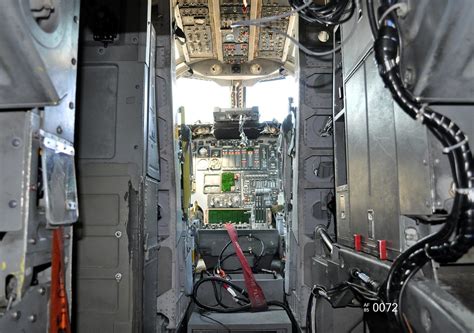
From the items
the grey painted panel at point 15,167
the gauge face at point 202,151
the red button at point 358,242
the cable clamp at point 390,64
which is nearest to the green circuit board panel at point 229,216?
the gauge face at point 202,151

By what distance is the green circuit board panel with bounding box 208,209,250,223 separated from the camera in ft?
26.9

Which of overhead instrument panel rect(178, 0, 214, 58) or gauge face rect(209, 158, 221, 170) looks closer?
overhead instrument panel rect(178, 0, 214, 58)

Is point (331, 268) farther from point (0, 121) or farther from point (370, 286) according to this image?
point (0, 121)

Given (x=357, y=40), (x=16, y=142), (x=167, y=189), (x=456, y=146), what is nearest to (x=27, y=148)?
(x=16, y=142)

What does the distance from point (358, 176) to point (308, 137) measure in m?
1.54

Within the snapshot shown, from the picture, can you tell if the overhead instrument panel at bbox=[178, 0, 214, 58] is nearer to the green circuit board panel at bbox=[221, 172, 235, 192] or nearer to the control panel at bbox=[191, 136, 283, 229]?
the control panel at bbox=[191, 136, 283, 229]

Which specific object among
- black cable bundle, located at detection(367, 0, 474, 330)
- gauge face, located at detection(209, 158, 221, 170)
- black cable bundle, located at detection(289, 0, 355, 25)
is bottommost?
black cable bundle, located at detection(367, 0, 474, 330)

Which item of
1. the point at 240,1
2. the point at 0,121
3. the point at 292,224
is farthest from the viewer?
the point at 240,1

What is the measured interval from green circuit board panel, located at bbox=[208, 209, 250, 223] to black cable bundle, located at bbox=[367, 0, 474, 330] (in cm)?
662

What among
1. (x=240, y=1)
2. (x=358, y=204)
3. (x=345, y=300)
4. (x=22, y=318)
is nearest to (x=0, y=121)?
(x=22, y=318)

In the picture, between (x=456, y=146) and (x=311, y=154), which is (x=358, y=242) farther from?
(x=311, y=154)

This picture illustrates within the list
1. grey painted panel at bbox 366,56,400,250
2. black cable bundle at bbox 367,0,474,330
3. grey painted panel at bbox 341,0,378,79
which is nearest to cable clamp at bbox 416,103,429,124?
black cable bundle at bbox 367,0,474,330

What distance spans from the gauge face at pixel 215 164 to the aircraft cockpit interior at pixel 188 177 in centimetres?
314

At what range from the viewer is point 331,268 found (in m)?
2.70
